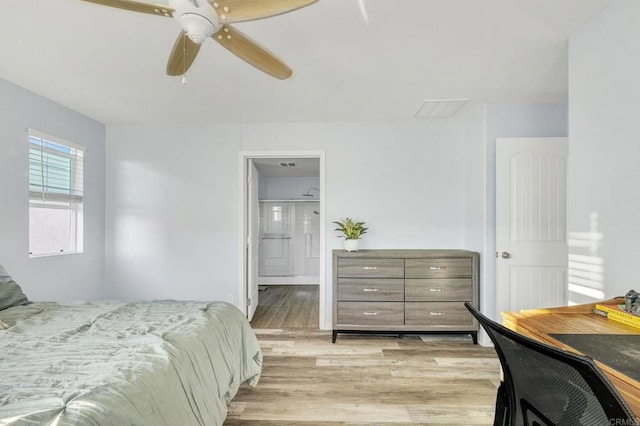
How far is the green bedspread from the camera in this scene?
1006 millimetres

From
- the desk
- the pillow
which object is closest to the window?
the pillow

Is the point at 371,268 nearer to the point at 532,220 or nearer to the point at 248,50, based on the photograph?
the point at 532,220

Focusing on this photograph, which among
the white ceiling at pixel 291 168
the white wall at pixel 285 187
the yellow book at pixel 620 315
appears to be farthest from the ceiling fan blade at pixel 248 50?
the white wall at pixel 285 187

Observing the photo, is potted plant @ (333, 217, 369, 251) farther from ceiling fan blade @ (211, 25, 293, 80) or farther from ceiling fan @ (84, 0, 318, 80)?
ceiling fan @ (84, 0, 318, 80)

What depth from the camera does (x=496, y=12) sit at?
5.88 ft

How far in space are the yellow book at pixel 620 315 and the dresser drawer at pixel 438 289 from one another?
169 cm

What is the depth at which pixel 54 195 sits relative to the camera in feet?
10.4

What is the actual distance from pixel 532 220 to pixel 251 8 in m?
2.99

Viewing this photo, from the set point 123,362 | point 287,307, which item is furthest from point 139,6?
point 287,307

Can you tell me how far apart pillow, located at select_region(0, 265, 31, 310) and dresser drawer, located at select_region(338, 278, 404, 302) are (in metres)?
2.51

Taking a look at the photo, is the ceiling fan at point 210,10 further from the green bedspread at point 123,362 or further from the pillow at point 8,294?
the pillow at point 8,294

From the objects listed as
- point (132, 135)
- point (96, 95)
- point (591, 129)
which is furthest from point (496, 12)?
point (132, 135)

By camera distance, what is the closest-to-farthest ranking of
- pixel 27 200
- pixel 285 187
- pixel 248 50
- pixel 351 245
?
pixel 248 50 < pixel 27 200 < pixel 351 245 < pixel 285 187

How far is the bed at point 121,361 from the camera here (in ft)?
3.31
